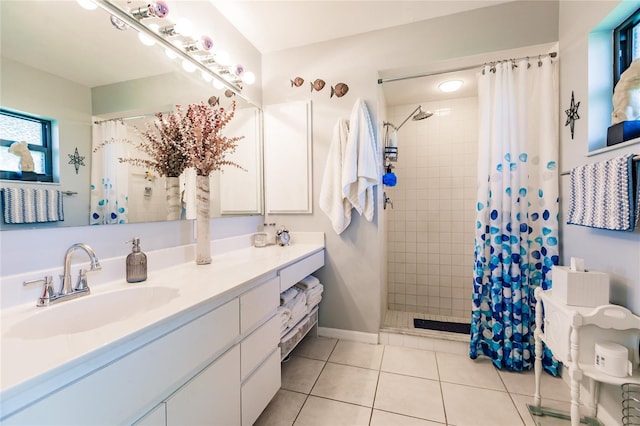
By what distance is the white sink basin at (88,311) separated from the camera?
2.64ft

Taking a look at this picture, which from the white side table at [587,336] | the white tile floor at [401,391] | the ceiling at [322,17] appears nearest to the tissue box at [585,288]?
the white side table at [587,336]

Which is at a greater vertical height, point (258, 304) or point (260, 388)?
point (258, 304)

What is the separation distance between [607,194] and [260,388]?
1.86 m

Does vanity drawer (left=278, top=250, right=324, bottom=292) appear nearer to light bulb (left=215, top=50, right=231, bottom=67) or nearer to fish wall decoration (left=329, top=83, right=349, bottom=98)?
fish wall decoration (left=329, top=83, right=349, bottom=98)

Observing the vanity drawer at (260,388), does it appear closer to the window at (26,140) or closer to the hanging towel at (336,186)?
the hanging towel at (336,186)

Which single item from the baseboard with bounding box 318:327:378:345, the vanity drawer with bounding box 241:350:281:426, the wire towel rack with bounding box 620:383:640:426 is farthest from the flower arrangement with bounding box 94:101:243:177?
the wire towel rack with bounding box 620:383:640:426

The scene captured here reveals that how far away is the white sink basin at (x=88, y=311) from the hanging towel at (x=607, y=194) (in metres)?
1.89

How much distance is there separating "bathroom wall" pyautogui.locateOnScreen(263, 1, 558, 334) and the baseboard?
0.10ft

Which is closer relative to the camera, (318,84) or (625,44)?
(625,44)

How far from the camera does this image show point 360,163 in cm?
194

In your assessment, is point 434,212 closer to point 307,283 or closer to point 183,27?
point 307,283

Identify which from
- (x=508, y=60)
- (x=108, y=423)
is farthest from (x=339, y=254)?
(x=508, y=60)

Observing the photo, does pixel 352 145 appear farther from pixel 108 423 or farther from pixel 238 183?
pixel 108 423

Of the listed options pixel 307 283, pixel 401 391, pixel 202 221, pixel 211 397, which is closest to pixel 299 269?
pixel 307 283
